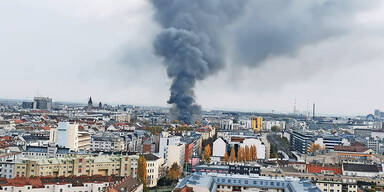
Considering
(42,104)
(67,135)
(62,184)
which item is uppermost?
(42,104)

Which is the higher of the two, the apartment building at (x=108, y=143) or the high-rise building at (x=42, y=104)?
the high-rise building at (x=42, y=104)

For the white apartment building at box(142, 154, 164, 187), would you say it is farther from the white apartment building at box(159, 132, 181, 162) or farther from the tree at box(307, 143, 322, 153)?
the tree at box(307, 143, 322, 153)

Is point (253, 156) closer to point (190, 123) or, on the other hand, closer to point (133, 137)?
point (133, 137)

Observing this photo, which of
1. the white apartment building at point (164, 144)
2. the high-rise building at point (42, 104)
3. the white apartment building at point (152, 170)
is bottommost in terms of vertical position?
the white apartment building at point (152, 170)

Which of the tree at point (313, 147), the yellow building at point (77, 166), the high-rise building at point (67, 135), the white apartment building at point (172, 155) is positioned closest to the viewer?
the yellow building at point (77, 166)

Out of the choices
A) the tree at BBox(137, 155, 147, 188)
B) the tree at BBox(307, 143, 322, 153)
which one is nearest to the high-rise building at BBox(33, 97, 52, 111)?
the tree at BBox(307, 143, 322, 153)

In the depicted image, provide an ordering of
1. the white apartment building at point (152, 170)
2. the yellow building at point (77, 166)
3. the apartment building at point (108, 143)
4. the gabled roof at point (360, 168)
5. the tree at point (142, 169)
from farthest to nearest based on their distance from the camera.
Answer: the apartment building at point (108, 143)
the gabled roof at point (360, 168)
the white apartment building at point (152, 170)
the tree at point (142, 169)
the yellow building at point (77, 166)

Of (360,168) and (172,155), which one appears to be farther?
(172,155)

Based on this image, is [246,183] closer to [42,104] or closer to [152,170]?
[152,170]

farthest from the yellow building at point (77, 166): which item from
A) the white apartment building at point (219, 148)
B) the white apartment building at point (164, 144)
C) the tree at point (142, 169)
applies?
the white apartment building at point (219, 148)

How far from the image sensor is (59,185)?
54.6ft

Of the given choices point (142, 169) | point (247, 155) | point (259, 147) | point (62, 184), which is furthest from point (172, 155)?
point (62, 184)

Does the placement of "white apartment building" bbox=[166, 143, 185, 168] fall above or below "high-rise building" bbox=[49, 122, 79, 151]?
below

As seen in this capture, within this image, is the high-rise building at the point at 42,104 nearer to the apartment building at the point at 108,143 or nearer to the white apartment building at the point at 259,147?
the apartment building at the point at 108,143
